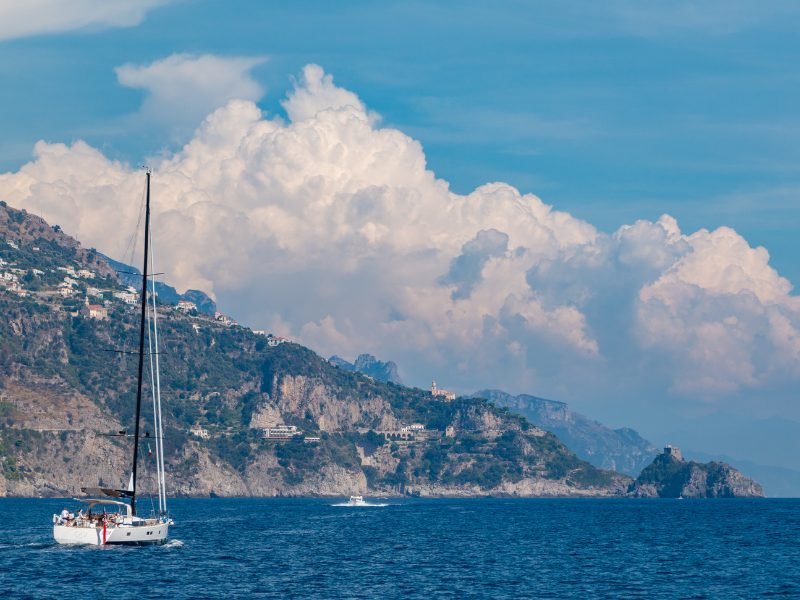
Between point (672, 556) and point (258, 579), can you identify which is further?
point (672, 556)

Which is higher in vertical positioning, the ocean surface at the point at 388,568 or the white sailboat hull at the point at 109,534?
the white sailboat hull at the point at 109,534

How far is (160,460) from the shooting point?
141250 millimetres

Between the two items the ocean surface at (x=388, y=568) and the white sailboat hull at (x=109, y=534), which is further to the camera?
the white sailboat hull at (x=109, y=534)

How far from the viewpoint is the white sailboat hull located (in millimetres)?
130625

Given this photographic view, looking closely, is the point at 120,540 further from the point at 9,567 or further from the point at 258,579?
the point at 258,579

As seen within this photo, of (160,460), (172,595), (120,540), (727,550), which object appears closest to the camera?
(172,595)

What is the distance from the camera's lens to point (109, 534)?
131 metres

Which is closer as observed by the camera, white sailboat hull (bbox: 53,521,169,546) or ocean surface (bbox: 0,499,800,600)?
ocean surface (bbox: 0,499,800,600)

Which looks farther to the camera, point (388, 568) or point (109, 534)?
point (109, 534)

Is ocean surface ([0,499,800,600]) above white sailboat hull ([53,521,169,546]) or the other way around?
the other way around

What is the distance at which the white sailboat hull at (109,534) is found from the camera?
131 metres

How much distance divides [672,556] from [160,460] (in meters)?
62.9

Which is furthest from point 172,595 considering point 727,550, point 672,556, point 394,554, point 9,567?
point 727,550

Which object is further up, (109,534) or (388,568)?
(109,534)
